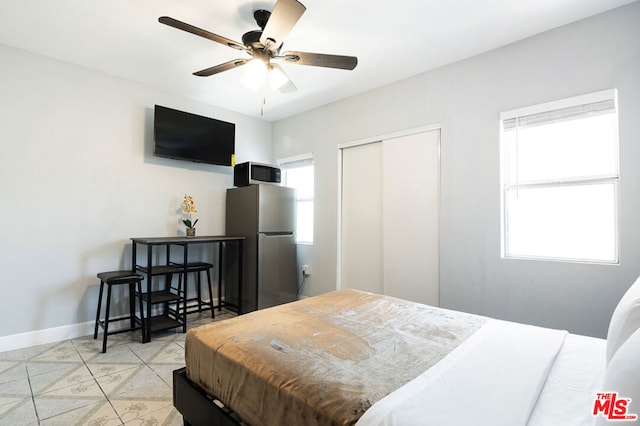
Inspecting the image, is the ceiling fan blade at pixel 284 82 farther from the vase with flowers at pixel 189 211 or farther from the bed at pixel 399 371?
the vase with flowers at pixel 189 211

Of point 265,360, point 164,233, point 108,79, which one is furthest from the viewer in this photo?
point 164,233

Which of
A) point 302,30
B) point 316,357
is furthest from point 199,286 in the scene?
point 302,30

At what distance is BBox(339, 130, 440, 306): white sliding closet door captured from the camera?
3055 millimetres

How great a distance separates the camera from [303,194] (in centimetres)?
443

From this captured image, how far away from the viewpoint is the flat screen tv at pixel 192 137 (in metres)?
3.46

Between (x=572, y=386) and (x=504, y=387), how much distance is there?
28 centimetres

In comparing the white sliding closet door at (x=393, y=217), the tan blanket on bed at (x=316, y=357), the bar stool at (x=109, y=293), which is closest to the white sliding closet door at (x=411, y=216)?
the white sliding closet door at (x=393, y=217)

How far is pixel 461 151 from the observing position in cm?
286

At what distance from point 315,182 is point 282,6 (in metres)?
2.61

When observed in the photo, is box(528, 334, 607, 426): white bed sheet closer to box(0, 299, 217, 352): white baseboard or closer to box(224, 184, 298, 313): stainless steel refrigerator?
box(224, 184, 298, 313): stainless steel refrigerator

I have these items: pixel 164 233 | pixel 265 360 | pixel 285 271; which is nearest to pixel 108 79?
pixel 164 233

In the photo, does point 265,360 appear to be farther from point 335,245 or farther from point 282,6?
point 335,245

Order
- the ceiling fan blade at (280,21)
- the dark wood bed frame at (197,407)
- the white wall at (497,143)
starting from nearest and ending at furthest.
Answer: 1. the dark wood bed frame at (197,407)
2. the ceiling fan blade at (280,21)
3. the white wall at (497,143)

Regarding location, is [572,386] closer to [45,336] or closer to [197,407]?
[197,407]
